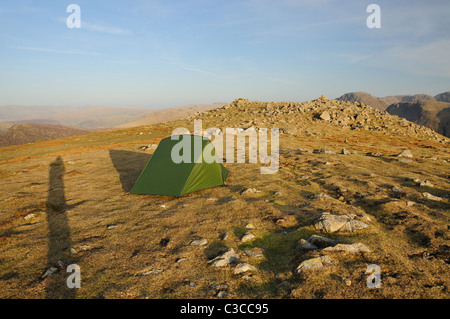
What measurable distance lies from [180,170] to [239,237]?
6344mm

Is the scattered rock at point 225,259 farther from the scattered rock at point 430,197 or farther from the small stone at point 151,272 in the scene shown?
the scattered rock at point 430,197

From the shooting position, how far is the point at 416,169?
57.4 ft

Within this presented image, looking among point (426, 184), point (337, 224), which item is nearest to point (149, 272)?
point (337, 224)

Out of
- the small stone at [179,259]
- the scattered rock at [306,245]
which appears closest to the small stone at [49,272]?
the small stone at [179,259]

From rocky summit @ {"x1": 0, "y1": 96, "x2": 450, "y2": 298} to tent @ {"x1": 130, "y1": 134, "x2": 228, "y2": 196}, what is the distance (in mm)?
560

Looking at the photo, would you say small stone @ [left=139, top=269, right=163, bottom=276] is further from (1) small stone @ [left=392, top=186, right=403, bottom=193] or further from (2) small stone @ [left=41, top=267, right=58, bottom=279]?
(1) small stone @ [left=392, top=186, right=403, bottom=193]

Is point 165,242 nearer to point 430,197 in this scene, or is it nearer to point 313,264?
point 313,264

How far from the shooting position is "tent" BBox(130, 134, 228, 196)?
13.0 metres

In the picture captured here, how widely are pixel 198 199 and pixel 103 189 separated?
680cm

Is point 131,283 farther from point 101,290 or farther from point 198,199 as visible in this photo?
point 198,199

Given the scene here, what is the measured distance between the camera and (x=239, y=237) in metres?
8.05

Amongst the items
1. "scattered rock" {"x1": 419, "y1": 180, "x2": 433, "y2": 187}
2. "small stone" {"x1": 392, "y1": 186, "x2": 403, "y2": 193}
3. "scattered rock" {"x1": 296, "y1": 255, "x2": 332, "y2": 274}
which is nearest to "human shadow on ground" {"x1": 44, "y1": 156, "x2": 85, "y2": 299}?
"scattered rock" {"x1": 296, "y1": 255, "x2": 332, "y2": 274}

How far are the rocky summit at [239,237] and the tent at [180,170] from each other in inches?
22.0
